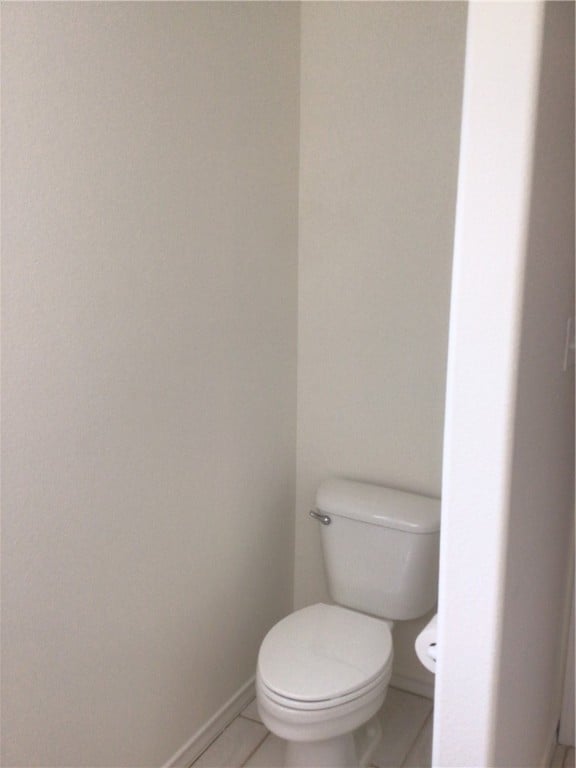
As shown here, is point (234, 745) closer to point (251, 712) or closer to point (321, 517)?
point (251, 712)

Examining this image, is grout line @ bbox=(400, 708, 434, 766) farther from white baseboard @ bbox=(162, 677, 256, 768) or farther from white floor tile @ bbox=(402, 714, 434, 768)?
white baseboard @ bbox=(162, 677, 256, 768)

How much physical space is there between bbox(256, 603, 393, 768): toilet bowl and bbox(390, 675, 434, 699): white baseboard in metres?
0.32

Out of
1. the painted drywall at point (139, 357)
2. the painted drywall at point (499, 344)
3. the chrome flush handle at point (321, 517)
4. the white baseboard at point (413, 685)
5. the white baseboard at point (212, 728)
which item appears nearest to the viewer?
the painted drywall at point (499, 344)

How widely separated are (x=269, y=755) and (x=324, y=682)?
1.53 feet

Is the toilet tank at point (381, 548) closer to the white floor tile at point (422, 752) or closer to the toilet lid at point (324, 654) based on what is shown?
the toilet lid at point (324, 654)

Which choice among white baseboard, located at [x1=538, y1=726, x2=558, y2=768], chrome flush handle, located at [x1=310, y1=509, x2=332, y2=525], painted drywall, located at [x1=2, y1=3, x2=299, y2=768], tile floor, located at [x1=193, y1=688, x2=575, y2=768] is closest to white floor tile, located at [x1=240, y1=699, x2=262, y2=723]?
tile floor, located at [x1=193, y1=688, x2=575, y2=768]

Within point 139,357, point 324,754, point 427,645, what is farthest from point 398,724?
point 139,357

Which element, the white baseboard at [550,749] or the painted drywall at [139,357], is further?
the white baseboard at [550,749]

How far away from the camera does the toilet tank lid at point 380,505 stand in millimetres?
1943

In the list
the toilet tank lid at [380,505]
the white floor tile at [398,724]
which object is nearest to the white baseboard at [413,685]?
the white floor tile at [398,724]

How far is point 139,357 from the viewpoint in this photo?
5.29ft

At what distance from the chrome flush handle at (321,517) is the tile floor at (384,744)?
0.64 metres

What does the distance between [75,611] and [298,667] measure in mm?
577

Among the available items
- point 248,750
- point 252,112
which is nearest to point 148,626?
point 248,750
